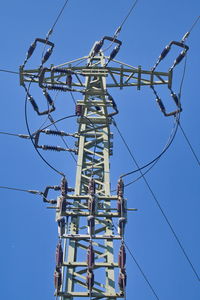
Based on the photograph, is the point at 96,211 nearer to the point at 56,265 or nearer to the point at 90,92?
the point at 56,265

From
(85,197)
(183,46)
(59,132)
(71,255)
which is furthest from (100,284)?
(183,46)

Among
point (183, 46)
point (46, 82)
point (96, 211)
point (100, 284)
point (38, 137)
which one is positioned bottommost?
point (100, 284)

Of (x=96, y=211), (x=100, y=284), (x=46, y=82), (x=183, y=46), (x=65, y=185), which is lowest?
(x=100, y=284)

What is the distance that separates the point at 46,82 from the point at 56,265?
5.93 meters

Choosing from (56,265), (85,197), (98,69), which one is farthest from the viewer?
(98,69)

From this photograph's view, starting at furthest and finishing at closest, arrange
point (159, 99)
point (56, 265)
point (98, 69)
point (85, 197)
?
point (159, 99) < point (98, 69) < point (85, 197) < point (56, 265)

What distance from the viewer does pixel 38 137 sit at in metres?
17.3

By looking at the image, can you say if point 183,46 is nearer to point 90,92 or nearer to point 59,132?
point 90,92

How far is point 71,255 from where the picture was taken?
45.0 ft

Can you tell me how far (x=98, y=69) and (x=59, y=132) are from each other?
2305 millimetres

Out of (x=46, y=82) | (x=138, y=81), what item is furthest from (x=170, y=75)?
(x=46, y=82)

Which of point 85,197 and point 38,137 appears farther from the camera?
point 38,137

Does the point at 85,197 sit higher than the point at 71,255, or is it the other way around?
the point at 85,197

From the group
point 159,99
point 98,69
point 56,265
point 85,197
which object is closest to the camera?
point 56,265
